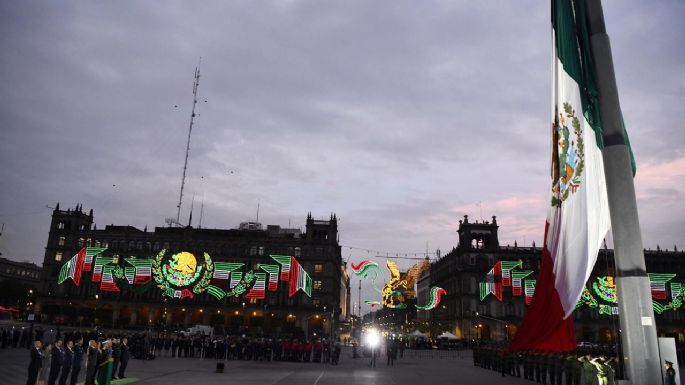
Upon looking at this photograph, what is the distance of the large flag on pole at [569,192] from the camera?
404 inches

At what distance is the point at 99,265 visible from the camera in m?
63.6

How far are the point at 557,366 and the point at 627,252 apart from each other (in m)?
16.2

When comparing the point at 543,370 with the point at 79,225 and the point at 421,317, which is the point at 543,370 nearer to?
the point at 79,225

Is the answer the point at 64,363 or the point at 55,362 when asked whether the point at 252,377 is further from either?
the point at 55,362

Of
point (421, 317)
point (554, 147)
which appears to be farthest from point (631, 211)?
point (421, 317)

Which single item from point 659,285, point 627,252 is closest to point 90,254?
point 627,252

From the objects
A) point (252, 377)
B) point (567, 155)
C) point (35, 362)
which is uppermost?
point (567, 155)

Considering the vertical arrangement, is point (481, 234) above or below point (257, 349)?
above

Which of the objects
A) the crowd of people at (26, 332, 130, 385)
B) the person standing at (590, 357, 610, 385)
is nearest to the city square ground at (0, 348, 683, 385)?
the crowd of people at (26, 332, 130, 385)

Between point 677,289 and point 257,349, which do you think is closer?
point 257,349

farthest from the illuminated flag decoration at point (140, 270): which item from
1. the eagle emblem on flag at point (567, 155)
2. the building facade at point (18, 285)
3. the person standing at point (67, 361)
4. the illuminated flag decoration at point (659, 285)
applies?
the illuminated flag decoration at point (659, 285)

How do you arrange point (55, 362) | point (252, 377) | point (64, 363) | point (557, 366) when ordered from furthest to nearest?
point (557, 366), point (252, 377), point (64, 363), point (55, 362)

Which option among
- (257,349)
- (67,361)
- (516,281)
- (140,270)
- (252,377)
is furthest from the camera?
(516,281)

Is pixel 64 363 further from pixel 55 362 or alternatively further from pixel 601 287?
pixel 601 287
